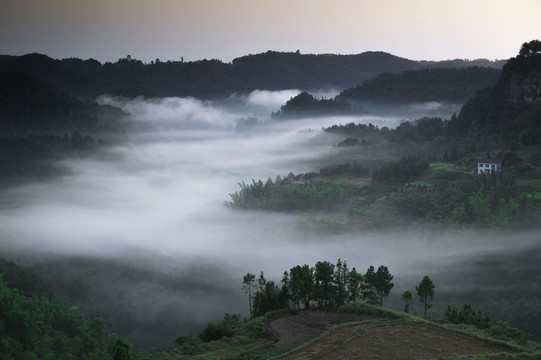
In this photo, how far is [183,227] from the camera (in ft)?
646

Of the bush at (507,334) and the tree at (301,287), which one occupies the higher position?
the tree at (301,287)

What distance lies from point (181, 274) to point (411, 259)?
63952 millimetres

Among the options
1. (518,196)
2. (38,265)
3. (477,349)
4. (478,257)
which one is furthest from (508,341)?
(38,265)

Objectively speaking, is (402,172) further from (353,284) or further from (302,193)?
(353,284)

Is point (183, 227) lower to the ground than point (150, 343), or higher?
higher

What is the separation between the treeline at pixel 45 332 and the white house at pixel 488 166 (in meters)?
93.9

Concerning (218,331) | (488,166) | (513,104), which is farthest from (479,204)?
(218,331)

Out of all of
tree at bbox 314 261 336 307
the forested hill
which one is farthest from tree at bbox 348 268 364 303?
the forested hill

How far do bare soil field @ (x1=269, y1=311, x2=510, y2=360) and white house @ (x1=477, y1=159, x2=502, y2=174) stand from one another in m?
90.8

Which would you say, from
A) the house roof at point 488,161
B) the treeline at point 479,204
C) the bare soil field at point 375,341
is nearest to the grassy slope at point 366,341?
the bare soil field at point 375,341

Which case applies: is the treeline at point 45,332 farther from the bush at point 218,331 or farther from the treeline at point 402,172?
the treeline at point 402,172

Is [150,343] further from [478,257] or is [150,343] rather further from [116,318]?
[478,257]

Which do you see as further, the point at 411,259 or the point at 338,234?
the point at 338,234

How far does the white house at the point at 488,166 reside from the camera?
128 metres
